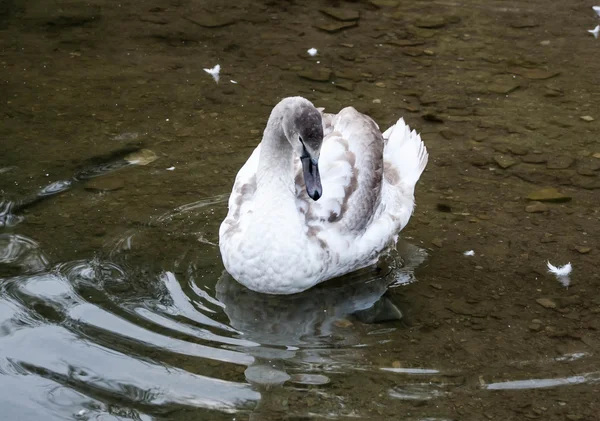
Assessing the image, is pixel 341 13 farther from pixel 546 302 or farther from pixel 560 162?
pixel 546 302

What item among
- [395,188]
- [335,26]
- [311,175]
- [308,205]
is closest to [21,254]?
[308,205]

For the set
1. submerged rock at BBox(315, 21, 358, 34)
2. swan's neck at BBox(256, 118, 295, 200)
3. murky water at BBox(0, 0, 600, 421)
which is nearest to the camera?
murky water at BBox(0, 0, 600, 421)

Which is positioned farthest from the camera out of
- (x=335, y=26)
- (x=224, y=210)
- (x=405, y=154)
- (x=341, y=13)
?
(x=341, y=13)

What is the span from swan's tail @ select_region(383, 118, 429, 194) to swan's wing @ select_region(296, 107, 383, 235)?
16.0 inches

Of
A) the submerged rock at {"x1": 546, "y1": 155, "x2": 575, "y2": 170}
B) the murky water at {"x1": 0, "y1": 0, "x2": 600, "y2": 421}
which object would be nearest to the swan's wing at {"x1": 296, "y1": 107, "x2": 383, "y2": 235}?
the murky water at {"x1": 0, "y1": 0, "x2": 600, "y2": 421}

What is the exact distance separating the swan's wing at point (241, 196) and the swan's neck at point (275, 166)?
9.1 inches

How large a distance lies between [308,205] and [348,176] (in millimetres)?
371

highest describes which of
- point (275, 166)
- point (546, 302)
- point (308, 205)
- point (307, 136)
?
point (307, 136)

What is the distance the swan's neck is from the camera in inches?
232

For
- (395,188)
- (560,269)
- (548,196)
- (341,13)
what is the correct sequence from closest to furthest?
(560,269) < (395,188) < (548,196) < (341,13)

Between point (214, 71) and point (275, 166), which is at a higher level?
point (275, 166)

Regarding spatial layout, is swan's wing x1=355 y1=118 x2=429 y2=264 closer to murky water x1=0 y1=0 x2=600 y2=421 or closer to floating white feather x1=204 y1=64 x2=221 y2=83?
murky water x1=0 y1=0 x2=600 y2=421

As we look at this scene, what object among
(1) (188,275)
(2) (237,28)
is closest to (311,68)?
(2) (237,28)

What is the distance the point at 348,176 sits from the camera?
244 inches
